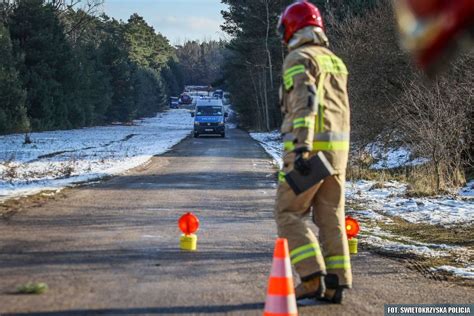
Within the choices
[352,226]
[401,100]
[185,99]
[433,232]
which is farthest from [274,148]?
[185,99]

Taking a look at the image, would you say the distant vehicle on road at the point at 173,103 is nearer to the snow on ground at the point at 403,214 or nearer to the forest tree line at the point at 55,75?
the forest tree line at the point at 55,75

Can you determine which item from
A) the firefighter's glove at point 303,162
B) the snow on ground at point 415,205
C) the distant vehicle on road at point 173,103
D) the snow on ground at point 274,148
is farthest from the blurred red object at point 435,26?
the distant vehicle on road at point 173,103

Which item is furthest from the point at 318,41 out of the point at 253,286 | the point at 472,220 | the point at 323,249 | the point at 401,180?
the point at 401,180

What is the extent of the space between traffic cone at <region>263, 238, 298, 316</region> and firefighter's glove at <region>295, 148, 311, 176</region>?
60 cm

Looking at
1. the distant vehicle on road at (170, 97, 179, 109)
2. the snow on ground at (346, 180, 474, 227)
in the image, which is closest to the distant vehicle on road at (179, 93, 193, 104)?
the distant vehicle on road at (170, 97, 179, 109)

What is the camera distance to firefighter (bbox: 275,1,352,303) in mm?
4812

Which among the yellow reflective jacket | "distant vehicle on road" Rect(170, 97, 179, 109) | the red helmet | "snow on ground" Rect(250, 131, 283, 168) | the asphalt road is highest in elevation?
"distant vehicle on road" Rect(170, 97, 179, 109)

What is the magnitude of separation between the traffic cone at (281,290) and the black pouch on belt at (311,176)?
1.81ft

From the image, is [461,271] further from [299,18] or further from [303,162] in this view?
[299,18]

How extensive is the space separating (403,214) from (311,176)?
707 centimetres

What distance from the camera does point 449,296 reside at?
544cm

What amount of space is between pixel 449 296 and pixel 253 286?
66.1 inches

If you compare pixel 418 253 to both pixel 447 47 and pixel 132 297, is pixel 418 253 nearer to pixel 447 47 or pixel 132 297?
pixel 132 297

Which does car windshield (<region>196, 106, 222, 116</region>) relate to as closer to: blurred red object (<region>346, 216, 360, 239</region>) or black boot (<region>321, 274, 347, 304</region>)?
blurred red object (<region>346, 216, 360, 239</region>)
